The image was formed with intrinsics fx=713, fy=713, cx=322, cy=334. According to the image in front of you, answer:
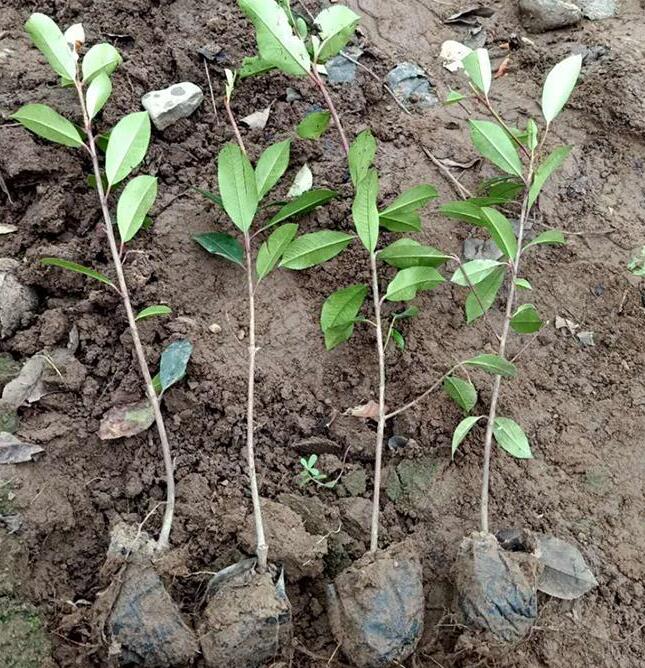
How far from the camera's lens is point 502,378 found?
1984mm

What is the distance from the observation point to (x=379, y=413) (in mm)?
1829

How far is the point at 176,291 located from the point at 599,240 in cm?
132

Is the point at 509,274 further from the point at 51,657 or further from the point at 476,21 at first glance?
the point at 51,657

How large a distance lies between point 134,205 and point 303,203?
0.47m

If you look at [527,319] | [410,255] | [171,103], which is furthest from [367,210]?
[171,103]

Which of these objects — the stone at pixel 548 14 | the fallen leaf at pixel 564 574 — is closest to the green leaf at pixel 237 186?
the fallen leaf at pixel 564 574

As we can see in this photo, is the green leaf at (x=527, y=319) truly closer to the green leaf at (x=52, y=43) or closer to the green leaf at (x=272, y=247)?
the green leaf at (x=272, y=247)

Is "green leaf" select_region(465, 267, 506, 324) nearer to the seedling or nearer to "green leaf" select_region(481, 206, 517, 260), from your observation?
"green leaf" select_region(481, 206, 517, 260)

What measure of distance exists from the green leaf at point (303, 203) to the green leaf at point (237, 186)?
10 centimetres

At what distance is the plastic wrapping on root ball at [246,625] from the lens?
5.02ft

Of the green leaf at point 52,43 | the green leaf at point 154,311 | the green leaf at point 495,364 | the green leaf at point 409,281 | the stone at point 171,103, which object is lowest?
the green leaf at point 495,364

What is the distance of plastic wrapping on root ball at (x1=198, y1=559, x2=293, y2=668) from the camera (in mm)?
1530

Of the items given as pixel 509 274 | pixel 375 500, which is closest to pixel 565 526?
pixel 375 500

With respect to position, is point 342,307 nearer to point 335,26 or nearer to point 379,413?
point 379,413
